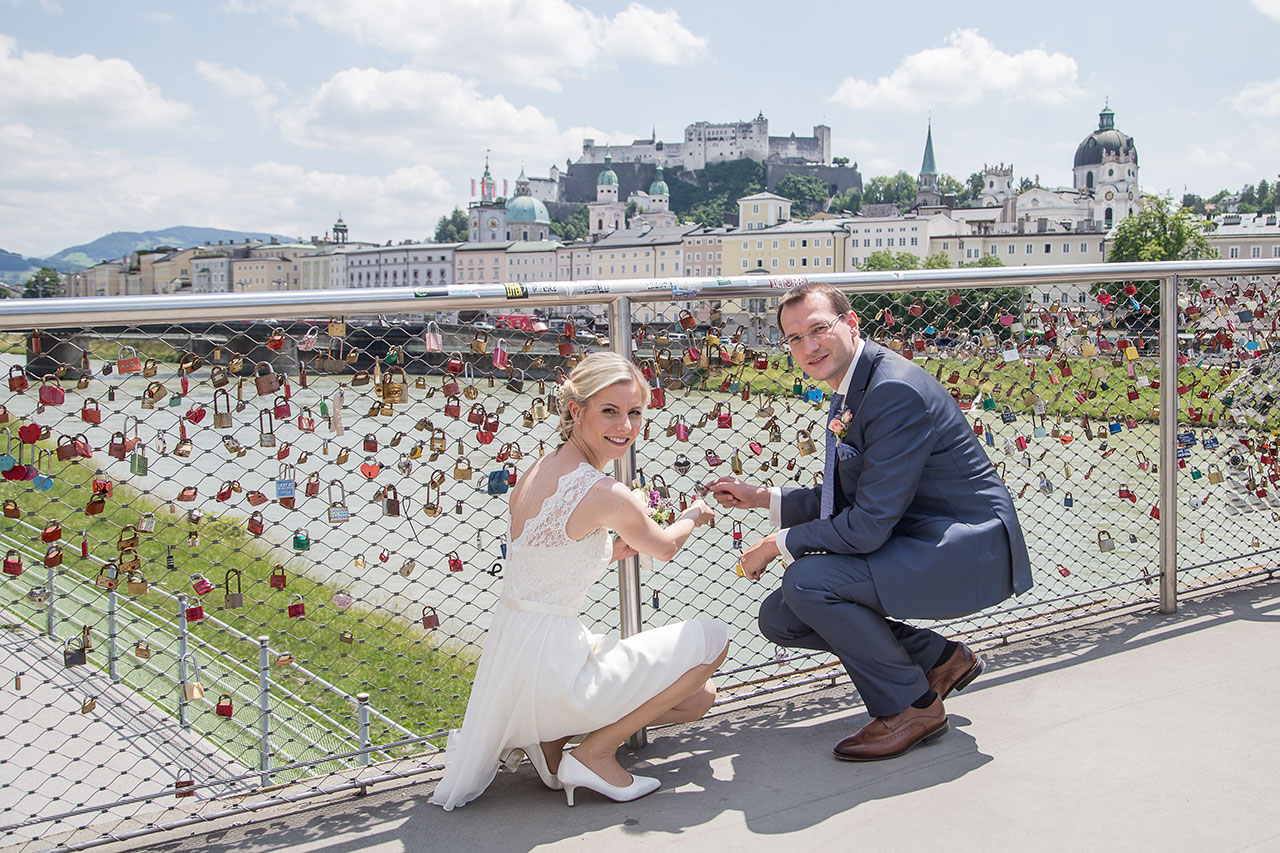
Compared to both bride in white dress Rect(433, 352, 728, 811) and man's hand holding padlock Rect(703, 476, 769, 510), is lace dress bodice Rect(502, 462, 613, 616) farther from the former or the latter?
man's hand holding padlock Rect(703, 476, 769, 510)

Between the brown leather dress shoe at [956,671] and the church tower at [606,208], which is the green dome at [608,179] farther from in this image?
the brown leather dress shoe at [956,671]

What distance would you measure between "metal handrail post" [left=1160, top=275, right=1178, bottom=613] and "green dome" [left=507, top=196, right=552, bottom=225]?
112299mm

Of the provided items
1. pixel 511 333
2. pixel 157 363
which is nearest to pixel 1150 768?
pixel 511 333

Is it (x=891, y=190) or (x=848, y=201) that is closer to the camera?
(x=848, y=201)

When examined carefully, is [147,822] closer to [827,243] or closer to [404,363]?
[404,363]

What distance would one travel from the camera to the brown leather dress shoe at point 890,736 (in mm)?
2484

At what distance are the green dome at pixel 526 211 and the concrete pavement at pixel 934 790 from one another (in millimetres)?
113116

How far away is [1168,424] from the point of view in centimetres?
354

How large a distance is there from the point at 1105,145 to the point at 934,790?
10741 centimetres

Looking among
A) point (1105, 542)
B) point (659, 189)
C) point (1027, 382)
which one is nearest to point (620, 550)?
point (1027, 382)

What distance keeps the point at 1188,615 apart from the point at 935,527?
1547 millimetres

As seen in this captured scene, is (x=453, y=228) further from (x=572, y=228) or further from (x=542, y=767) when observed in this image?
(x=542, y=767)

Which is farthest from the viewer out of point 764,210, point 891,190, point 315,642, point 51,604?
point 891,190

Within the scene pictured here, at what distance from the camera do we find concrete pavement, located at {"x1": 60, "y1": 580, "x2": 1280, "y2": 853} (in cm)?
216
